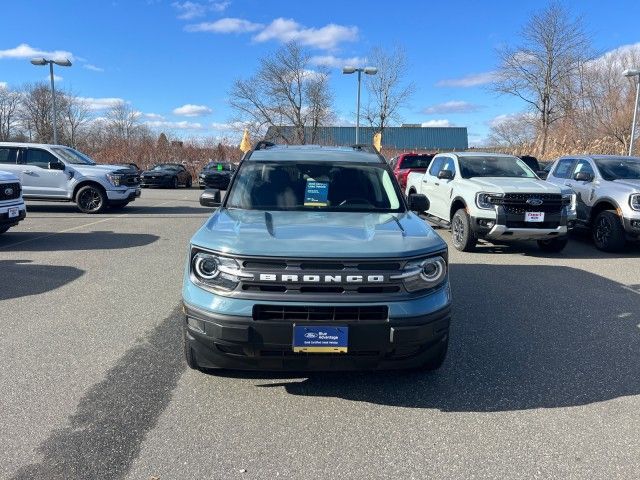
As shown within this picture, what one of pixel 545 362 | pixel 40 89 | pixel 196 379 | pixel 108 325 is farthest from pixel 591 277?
pixel 40 89

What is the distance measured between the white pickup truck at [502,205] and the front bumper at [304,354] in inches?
227

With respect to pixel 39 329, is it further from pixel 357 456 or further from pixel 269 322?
pixel 357 456

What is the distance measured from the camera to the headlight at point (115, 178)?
1433 centimetres

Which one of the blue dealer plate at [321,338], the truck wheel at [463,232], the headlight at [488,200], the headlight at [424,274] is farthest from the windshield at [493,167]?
the blue dealer plate at [321,338]

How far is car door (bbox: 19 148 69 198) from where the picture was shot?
1396 cm

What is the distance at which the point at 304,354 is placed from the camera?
3.10m

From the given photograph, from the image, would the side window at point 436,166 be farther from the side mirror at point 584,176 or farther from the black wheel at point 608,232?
the black wheel at point 608,232

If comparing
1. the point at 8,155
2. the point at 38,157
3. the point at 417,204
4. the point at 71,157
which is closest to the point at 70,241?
the point at 38,157

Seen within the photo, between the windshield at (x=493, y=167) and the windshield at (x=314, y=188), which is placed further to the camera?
the windshield at (x=493, y=167)

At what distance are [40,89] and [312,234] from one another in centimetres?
8239

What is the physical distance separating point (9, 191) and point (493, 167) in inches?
373

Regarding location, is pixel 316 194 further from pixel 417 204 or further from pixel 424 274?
pixel 424 274

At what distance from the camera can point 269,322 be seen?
305cm

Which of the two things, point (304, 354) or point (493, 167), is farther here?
point (493, 167)
